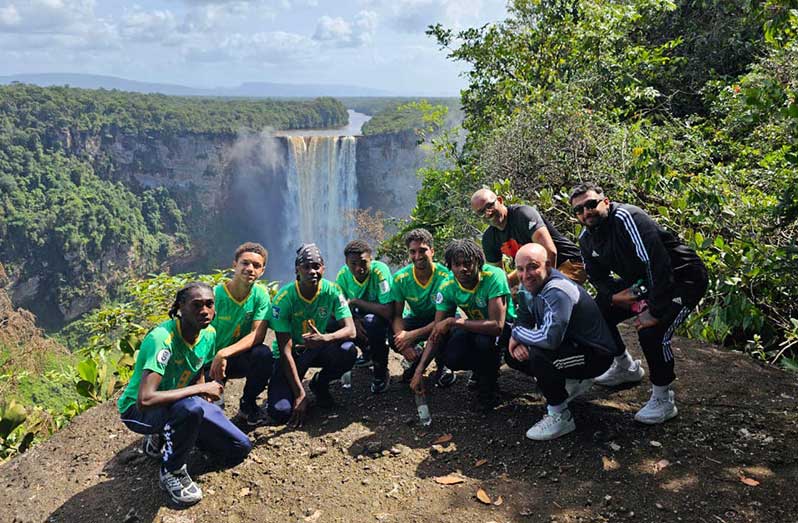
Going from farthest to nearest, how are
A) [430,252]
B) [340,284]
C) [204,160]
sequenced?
[204,160]
[340,284]
[430,252]

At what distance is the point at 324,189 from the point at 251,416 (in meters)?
42.7

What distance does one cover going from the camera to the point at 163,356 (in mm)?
3008

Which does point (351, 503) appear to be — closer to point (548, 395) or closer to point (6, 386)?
point (548, 395)

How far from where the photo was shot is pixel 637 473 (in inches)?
119

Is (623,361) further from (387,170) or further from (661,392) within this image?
(387,170)

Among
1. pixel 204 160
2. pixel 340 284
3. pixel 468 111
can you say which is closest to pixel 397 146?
pixel 204 160

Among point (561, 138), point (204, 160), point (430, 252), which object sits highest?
point (561, 138)

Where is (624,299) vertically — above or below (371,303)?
above

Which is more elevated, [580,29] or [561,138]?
[580,29]

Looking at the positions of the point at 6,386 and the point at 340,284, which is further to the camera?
the point at 6,386

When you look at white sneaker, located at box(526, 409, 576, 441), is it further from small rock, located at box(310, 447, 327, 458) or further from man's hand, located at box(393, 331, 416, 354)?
small rock, located at box(310, 447, 327, 458)

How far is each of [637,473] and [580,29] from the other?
749 centimetres

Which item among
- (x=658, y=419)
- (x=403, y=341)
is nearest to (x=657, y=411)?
(x=658, y=419)

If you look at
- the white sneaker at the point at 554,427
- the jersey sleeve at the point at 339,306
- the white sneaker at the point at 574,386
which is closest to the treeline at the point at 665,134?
the white sneaker at the point at 574,386
